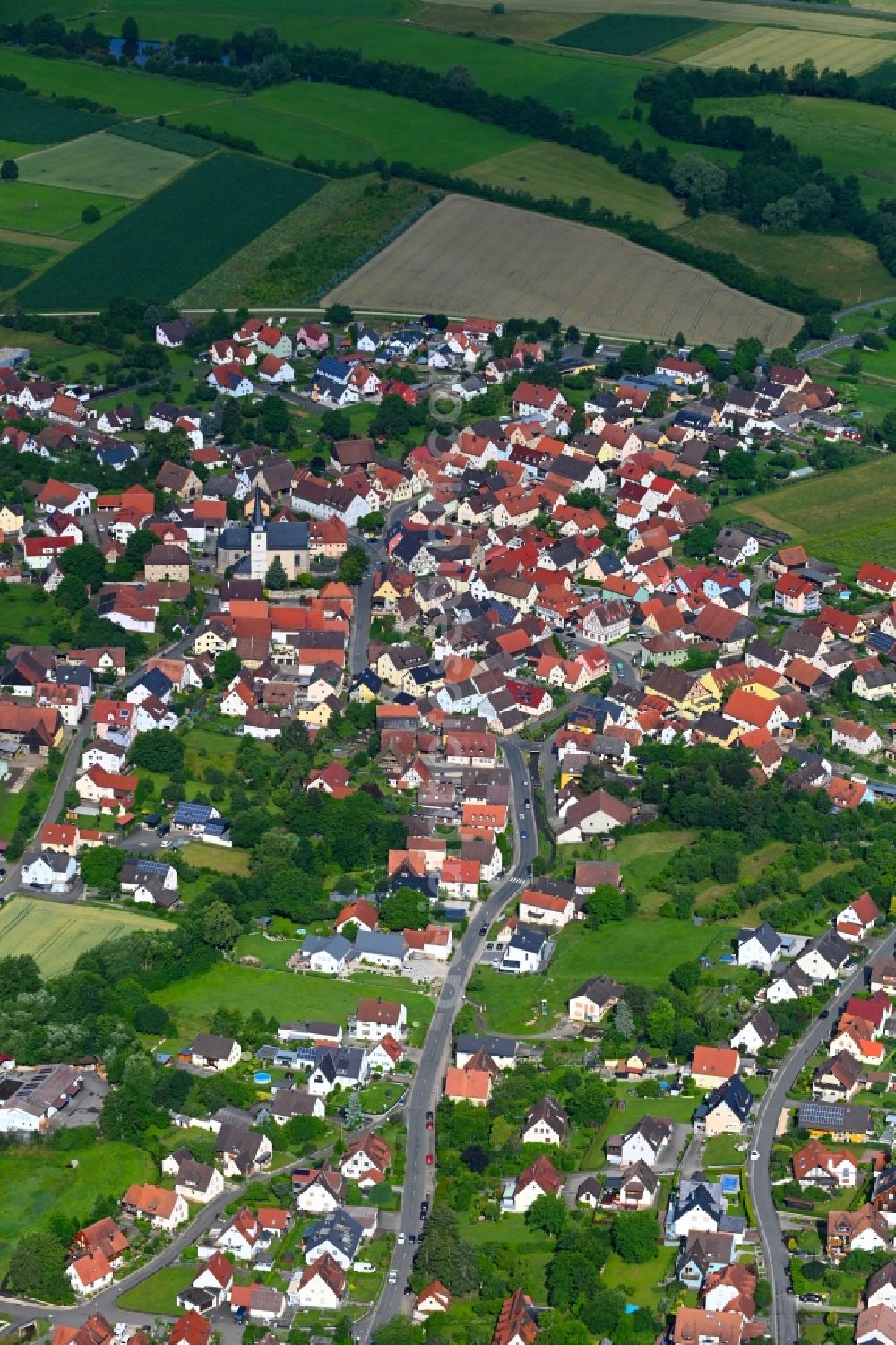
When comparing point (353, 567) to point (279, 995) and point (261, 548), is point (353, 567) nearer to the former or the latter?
point (261, 548)

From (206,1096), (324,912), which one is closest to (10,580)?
(324,912)

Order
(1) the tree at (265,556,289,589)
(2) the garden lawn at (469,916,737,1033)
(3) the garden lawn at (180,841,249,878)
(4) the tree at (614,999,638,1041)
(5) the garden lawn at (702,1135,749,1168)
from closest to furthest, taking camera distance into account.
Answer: (5) the garden lawn at (702,1135,749,1168) < (4) the tree at (614,999,638,1041) < (2) the garden lawn at (469,916,737,1033) < (3) the garden lawn at (180,841,249,878) < (1) the tree at (265,556,289,589)

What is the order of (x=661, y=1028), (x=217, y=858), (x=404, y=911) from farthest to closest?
(x=217, y=858) < (x=404, y=911) < (x=661, y=1028)

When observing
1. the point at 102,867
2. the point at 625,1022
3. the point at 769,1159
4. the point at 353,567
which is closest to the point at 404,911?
the point at 625,1022

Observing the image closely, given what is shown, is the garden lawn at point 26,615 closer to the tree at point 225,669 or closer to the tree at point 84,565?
the tree at point 84,565

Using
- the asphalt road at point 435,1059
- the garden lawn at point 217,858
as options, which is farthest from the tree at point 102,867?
the asphalt road at point 435,1059

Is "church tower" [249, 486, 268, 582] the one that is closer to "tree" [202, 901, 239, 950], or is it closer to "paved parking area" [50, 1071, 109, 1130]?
"tree" [202, 901, 239, 950]

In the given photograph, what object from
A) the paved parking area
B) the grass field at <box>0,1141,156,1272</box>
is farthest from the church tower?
the grass field at <box>0,1141,156,1272</box>

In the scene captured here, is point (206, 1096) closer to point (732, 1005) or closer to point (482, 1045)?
point (482, 1045)
